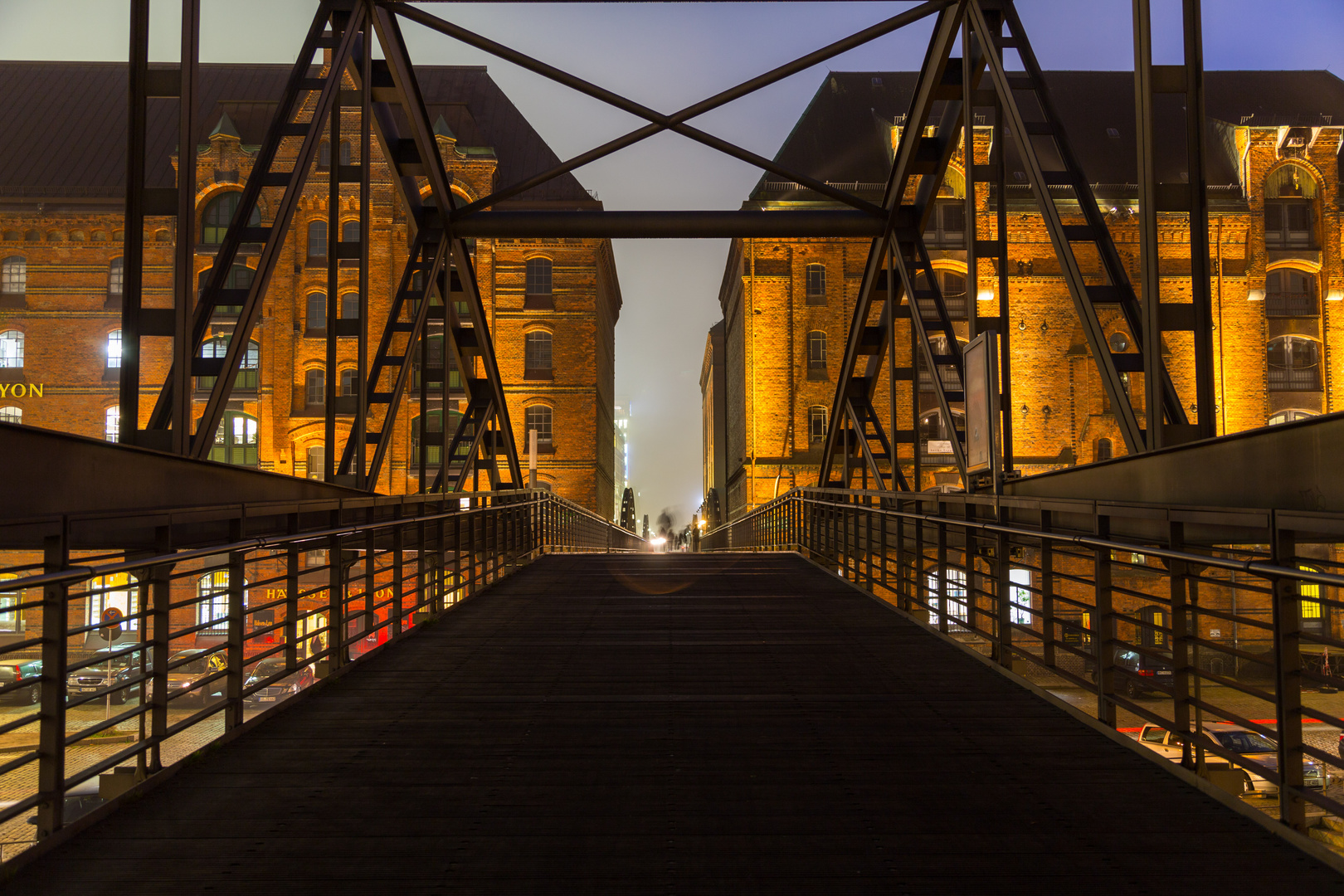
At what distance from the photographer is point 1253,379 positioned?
109ft

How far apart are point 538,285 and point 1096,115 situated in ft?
67.3

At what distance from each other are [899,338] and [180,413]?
28.9m

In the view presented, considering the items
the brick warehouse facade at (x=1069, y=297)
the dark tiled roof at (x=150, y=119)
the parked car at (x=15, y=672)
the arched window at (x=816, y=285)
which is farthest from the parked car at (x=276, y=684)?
the arched window at (x=816, y=285)

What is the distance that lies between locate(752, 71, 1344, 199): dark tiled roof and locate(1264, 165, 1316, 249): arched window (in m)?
1.53

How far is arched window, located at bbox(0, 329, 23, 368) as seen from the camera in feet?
107

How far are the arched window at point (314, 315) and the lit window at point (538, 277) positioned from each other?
656 cm

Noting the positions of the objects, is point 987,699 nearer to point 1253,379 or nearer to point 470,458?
point 470,458

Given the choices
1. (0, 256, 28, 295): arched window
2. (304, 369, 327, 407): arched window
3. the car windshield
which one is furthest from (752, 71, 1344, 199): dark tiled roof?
(0, 256, 28, 295): arched window

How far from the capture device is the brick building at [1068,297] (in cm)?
3316

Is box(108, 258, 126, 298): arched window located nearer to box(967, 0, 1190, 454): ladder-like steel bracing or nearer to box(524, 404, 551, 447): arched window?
box(524, 404, 551, 447): arched window

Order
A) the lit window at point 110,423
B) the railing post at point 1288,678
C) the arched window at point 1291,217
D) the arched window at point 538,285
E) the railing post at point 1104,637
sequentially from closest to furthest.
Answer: the railing post at point 1288,678 < the railing post at point 1104,637 < the lit window at point 110,423 < the arched window at point 1291,217 < the arched window at point 538,285

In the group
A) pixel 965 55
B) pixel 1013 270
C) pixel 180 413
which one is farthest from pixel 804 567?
pixel 1013 270

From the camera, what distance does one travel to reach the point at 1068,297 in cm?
3303

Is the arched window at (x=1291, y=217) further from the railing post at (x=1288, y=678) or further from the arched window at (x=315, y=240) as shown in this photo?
the railing post at (x=1288, y=678)
